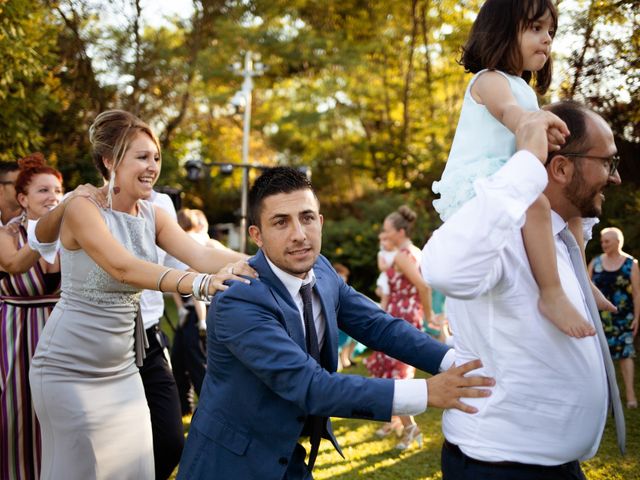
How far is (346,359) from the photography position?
1108cm

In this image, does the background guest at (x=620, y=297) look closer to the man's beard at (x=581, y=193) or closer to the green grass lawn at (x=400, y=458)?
the green grass lawn at (x=400, y=458)

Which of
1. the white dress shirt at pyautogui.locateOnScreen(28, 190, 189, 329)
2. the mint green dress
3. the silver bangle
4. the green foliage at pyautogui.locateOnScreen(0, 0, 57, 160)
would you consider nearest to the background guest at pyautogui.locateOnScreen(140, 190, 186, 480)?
the white dress shirt at pyautogui.locateOnScreen(28, 190, 189, 329)

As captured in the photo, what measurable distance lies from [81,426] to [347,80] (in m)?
23.8

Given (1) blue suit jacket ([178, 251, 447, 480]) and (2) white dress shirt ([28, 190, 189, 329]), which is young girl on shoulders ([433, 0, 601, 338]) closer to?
(1) blue suit jacket ([178, 251, 447, 480])

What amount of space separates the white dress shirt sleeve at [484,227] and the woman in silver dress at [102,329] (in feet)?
6.29

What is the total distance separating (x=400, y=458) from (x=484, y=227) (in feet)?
18.2

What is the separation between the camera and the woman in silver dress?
3.54m

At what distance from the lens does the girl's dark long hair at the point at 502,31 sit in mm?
2158

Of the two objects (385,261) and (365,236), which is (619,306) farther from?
(365,236)

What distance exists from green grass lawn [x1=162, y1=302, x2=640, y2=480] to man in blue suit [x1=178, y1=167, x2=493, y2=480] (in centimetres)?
390

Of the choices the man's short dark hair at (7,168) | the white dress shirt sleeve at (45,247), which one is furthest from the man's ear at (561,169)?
the man's short dark hair at (7,168)

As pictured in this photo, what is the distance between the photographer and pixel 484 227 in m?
1.77

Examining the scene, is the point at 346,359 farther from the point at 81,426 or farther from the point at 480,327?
the point at 480,327

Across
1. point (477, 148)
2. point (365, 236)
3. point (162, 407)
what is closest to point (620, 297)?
point (162, 407)
